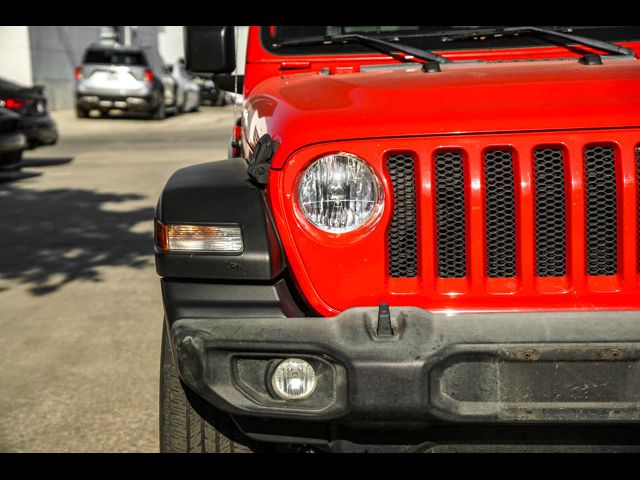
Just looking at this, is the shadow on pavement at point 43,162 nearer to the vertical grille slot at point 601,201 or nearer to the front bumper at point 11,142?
the front bumper at point 11,142

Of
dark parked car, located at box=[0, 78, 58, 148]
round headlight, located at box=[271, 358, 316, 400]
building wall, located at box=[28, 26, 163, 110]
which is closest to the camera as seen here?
round headlight, located at box=[271, 358, 316, 400]

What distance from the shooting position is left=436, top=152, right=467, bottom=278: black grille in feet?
7.82

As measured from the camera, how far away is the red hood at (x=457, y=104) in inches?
93.7

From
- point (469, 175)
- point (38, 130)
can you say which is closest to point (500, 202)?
point (469, 175)

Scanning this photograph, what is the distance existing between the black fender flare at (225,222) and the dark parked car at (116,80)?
20578 mm

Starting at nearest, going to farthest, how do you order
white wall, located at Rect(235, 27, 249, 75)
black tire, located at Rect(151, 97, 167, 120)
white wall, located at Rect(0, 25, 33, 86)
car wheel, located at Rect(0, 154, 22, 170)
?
1. white wall, located at Rect(235, 27, 249, 75)
2. car wheel, located at Rect(0, 154, 22, 170)
3. black tire, located at Rect(151, 97, 167, 120)
4. white wall, located at Rect(0, 25, 33, 86)

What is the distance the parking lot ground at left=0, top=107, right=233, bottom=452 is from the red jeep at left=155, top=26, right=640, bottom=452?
4.10 ft

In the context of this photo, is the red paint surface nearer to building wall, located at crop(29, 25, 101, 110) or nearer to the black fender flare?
the black fender flare

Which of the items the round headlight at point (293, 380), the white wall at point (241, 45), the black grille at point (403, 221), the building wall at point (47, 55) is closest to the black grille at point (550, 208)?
the black grille at point (403, 221)

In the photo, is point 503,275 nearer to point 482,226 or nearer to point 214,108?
point 482,226

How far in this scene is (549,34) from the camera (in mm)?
3412

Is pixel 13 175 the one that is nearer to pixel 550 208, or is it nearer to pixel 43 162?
pixel 43 162

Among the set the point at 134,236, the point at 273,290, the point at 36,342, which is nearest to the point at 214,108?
the point at 134,236

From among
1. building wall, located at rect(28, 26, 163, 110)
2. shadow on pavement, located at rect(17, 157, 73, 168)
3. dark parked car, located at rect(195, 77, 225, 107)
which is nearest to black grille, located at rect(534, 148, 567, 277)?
shadow on pavement, located at rect(17, 157, 73, 168)
